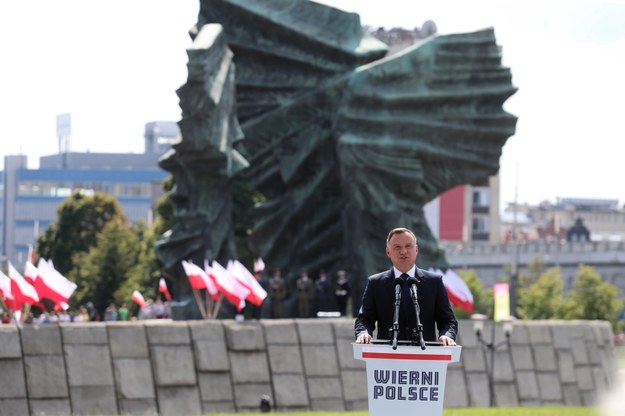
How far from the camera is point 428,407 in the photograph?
9102 millimetres

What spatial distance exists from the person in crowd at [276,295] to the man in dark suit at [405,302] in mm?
24129

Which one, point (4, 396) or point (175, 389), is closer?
point (4, 396)

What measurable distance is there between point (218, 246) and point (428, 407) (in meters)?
23.1

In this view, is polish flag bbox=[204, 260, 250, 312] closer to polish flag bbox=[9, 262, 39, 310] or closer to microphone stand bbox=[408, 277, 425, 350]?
polish flag bbox=[9, 262, 39, 310]

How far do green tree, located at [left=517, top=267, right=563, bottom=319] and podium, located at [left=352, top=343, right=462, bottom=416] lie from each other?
6299 cm

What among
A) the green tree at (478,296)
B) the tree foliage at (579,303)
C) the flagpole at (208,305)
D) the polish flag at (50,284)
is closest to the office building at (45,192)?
the green tree at (478,296)

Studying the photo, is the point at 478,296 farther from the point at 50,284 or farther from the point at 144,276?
the point at 50,284

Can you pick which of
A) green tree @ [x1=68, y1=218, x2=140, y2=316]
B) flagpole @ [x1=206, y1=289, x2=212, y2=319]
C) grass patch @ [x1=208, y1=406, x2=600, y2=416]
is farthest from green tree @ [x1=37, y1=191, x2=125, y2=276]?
grass patch @ [x1=208, y1=406, x2=600, y2=416]

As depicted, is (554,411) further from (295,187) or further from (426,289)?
(426,289)

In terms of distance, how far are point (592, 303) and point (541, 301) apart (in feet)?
7.80

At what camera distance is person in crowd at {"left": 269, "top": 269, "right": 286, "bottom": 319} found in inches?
1335

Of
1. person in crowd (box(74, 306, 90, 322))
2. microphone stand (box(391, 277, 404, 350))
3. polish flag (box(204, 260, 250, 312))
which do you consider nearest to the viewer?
microphone stand (box(391, 277, 404, 350))

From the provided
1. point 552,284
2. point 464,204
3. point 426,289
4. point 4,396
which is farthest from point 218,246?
point 464,204

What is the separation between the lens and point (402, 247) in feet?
31.0
